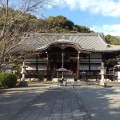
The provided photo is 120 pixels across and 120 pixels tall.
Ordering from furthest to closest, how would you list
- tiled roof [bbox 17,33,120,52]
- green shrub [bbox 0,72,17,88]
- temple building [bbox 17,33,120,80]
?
tiled roof [bbox 17,33,120,52]
temple building [bbox 17,33,120,80]
green shrub [bbox 0,72,17,88]

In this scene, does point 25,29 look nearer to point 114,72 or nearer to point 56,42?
point 56,42

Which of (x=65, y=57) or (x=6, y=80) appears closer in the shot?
(x=6, y=80)

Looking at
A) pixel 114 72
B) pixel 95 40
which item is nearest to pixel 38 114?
pixel 114 72

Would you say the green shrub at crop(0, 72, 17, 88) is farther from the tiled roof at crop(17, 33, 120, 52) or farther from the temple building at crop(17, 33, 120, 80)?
the temple building at crop(17, 33, 120, 80)

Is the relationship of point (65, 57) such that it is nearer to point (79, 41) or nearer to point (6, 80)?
point (79, 41)

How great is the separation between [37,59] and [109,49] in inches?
358

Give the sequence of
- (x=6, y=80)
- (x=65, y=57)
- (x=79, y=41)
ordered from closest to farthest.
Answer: (x=6, y=80)
(x=65, y=57)
(x=79, y=41)

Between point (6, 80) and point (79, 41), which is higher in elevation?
point (79, 41)

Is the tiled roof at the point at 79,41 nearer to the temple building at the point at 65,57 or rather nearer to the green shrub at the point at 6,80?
the temple building at the point at 65,57

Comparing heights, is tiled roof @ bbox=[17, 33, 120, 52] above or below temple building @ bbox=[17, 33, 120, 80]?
above

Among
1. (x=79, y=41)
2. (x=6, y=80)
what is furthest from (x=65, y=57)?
(x=6, y=80)

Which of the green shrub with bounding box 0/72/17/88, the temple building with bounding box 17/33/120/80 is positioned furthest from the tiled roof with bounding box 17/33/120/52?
the green shrub with bounding box 0/72/17/88

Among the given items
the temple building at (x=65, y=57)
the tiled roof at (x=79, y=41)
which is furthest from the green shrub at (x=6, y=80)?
the temple building at (x=65, y=57)

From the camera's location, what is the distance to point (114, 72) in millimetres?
31219
